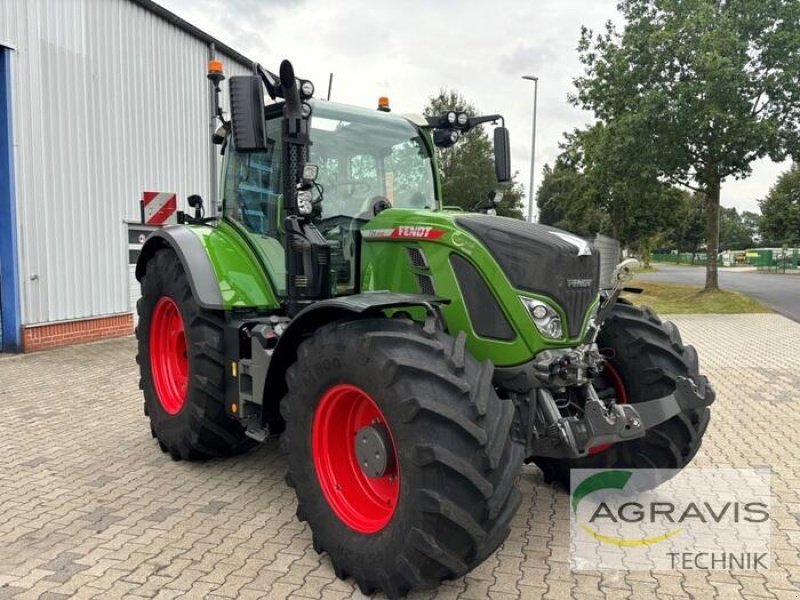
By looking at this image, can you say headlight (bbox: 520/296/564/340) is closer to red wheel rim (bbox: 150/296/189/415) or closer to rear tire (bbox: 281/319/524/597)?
rear tire (bbox: 281/319/524/597)

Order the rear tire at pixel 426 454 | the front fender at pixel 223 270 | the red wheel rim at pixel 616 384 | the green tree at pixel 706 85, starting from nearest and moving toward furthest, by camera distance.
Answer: the rear tire at pixel 426 454, the red wheel rim at pixel 616 384, the front fender at pixel 223 270, the green tree at pixel 706 85

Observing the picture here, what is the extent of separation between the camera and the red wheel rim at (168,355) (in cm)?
506

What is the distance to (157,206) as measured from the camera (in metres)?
10.1

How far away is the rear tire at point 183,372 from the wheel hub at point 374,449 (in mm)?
1545

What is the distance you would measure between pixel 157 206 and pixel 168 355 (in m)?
5.54

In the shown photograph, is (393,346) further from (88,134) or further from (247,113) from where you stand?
(88,134)

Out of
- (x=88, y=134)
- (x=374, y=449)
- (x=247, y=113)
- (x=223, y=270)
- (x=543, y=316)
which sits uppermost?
(x=88, y=134)

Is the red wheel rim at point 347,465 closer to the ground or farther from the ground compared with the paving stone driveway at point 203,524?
farther from the ground

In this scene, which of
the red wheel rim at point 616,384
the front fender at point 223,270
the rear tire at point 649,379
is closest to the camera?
the rear tire at point 649,379

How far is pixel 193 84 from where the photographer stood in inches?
466

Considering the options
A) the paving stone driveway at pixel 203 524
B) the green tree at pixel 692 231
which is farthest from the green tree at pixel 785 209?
the paving stone driveway at pixel 203 524

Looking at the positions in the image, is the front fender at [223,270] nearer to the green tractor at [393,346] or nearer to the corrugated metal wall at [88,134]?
the green tractor at [393,346]

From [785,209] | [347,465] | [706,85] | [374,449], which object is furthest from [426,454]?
[785,209]

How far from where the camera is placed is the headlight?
322cm
